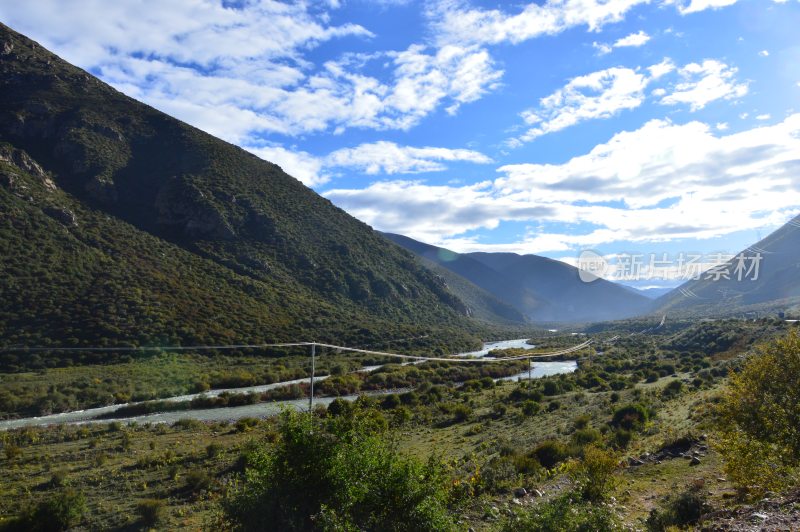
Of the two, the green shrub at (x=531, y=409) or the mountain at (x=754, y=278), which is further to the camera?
the mountain at (x=754, y=278)

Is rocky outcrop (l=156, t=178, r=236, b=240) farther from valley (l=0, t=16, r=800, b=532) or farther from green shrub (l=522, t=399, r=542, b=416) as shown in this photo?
green shrub (l=522, t=399, r=542, b=416)

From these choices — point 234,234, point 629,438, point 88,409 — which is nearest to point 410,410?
point 629,438

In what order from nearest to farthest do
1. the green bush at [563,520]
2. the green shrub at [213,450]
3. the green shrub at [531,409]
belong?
the green bush at [563,520] < the green shrub at [213,450] < the green shrub at [531,409]

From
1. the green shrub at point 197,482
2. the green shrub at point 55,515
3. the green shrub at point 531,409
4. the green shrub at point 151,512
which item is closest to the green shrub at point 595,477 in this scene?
the green shrub at point 151,512

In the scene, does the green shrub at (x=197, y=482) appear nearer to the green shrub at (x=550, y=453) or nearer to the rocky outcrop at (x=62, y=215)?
the green shrub at (x=550, y=453)

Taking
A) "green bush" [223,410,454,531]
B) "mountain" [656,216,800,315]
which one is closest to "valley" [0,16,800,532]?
"green bush" [223,410,454,531]

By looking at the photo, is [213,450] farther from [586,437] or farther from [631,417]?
[631,417]

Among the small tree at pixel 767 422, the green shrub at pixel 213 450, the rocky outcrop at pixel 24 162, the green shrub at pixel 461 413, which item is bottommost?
the green shrub at pixel 461 413

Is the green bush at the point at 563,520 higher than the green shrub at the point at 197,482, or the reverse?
the green bush at the point at 563,520
